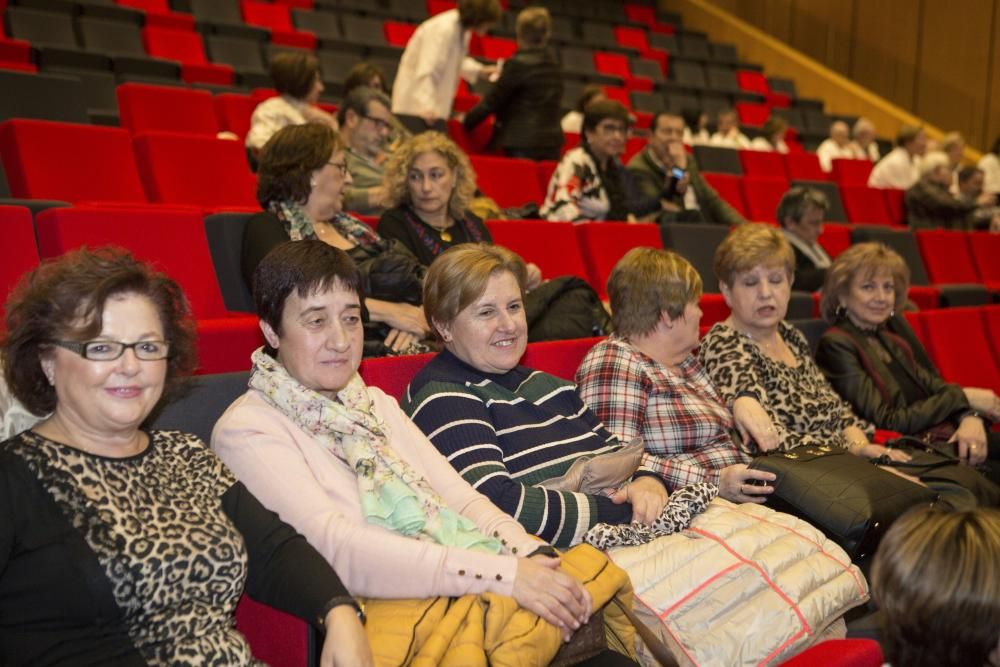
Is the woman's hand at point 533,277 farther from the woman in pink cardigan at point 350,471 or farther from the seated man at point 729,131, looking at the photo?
the seated man at point 729,131

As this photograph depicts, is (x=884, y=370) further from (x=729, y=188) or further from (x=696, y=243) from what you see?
(x=729, y=188)

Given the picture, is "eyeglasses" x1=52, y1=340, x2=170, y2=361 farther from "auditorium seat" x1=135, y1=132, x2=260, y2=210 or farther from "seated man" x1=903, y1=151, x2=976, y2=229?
"seated man" x1=903, y1=151, x2=976, y2=229

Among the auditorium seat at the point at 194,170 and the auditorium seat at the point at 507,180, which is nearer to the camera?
the auditorium seat at the point at 194,170

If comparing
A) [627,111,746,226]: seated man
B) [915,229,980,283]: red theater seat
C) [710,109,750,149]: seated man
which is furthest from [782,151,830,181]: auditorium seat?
[627,111,746,226]: seated man

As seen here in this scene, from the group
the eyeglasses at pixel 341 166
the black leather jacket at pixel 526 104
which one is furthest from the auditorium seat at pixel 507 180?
the eyeglasses at pixel 341 166

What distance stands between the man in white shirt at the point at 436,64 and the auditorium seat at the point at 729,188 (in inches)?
59.6

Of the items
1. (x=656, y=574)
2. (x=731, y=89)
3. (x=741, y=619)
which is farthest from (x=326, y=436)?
(x=731, y=89)

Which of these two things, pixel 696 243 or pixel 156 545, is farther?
pixel 696 243

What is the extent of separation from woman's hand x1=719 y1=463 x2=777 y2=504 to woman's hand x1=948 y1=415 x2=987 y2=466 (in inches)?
40.5

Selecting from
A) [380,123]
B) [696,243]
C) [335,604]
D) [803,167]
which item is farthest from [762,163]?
[335,604]

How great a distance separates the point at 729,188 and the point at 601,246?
206 centimetres

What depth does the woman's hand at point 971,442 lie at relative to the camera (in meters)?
2.79

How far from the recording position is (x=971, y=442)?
110 inches

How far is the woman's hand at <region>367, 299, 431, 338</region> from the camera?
2469mm
